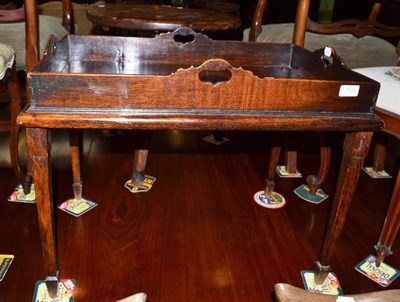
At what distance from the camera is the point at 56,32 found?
183 cm

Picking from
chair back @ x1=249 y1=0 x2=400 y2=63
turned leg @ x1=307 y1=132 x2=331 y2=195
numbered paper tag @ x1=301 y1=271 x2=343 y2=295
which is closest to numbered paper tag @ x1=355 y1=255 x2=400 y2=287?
numbered paper tag @ x1=301 y1=271 x2=343 y2=295

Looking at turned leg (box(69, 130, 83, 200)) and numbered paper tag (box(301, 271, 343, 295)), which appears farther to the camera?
turned leg (box(69, 130, 83, 200))

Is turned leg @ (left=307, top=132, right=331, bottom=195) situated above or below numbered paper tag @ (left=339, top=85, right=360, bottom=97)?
below

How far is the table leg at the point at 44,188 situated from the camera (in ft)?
2.81

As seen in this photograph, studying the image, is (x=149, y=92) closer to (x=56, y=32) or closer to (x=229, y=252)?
(x=229, y=252)

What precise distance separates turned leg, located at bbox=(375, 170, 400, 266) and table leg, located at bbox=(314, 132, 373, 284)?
0.86 feet

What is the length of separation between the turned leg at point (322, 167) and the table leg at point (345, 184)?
54cm

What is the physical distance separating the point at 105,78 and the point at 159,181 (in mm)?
977

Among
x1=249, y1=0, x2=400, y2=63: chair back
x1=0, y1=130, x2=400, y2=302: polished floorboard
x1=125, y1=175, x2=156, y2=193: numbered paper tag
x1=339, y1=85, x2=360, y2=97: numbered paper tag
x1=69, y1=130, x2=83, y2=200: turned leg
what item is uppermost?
x1=249, y1=0, x2=400, y2=63: chair back

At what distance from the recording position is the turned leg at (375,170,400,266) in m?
1.24

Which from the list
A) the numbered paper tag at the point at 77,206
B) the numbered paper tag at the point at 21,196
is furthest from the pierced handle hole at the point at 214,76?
the numbered paper tag at the point at 21,196

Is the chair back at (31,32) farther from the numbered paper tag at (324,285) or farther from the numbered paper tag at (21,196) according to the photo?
the numbered paper tag at (324,285)

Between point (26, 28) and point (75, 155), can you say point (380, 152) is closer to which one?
point (75, 155)

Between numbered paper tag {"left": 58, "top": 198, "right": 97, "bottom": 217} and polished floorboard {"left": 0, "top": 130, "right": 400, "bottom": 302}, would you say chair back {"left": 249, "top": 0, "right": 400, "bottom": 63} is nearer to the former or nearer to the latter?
polished floorboard {"left": 0, "top": 130, "right": 400, "bottom": 302}
